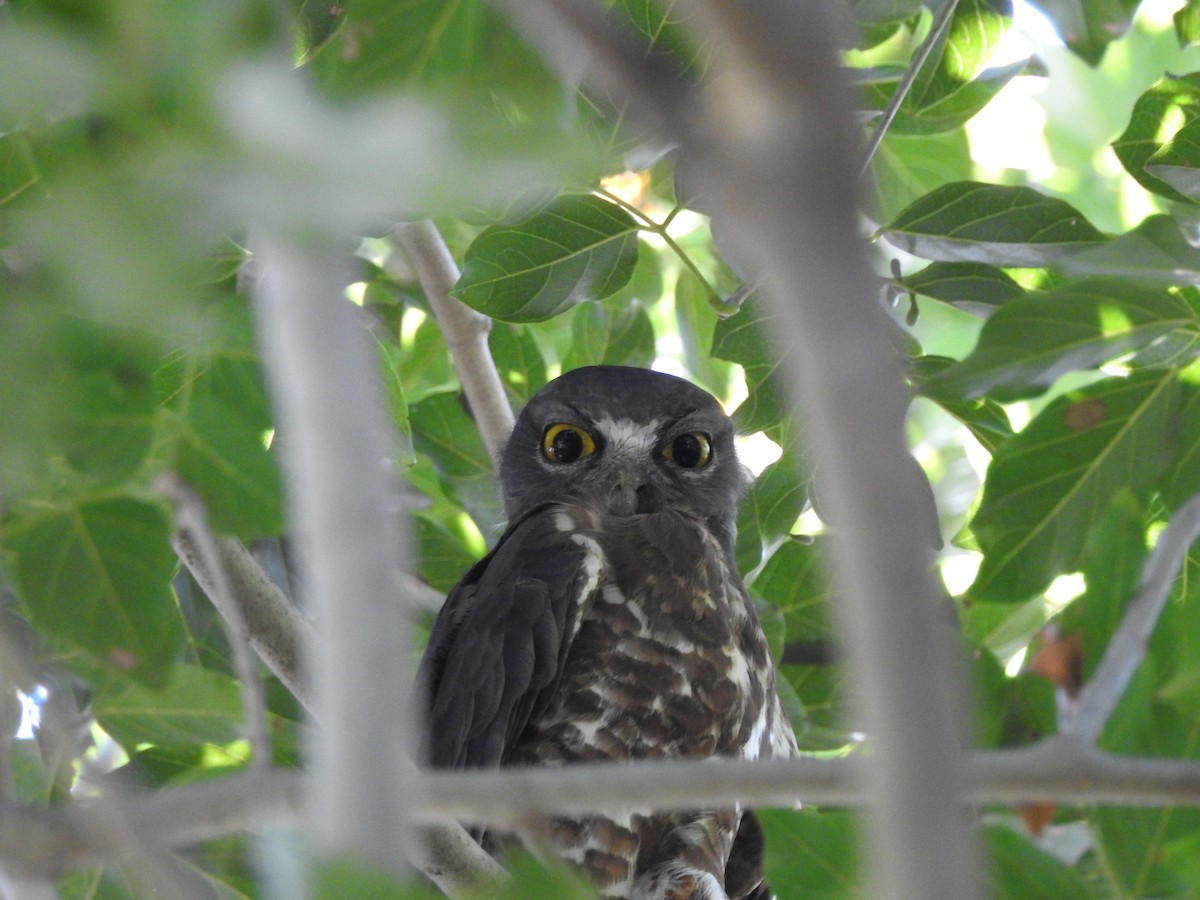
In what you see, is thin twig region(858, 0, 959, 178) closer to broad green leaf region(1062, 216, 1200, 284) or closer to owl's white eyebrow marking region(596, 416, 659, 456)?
broad green leaf region(1062, 216, 1200, 284)

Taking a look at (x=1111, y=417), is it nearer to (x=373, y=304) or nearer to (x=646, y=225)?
(x=646, y=225)

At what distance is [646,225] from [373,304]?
1469 mm

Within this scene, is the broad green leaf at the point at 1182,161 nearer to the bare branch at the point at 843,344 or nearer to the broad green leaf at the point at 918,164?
the broad green leaf at the point at 918,164

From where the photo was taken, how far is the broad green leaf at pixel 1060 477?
2281 mm

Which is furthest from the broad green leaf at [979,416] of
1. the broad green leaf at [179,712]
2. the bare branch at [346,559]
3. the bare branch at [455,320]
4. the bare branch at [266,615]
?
the bare branch at [346,559]

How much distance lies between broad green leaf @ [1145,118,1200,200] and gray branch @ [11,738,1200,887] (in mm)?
2067

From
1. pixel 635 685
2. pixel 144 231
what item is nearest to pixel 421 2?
pixel 144 231

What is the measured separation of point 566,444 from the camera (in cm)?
457

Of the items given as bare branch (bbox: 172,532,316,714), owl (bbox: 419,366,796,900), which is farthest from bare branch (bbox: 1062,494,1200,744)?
owl (bbox: 419,366,796,900)

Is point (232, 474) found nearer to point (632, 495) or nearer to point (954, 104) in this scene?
point (954, 104)

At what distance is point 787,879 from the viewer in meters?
1.77

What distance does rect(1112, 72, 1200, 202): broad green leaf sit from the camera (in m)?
3.10

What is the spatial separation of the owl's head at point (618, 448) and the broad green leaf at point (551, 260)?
911mm

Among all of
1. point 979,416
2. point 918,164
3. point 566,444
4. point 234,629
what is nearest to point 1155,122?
point 979,416
